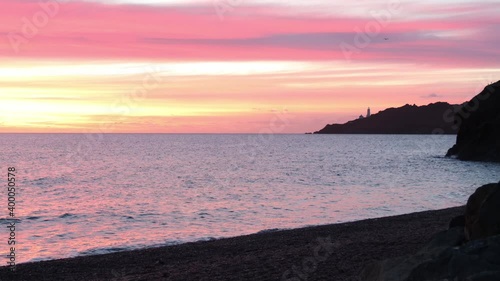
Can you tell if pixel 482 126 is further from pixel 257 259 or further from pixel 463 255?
pixel 463 255

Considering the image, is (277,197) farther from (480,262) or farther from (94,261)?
(480,262)

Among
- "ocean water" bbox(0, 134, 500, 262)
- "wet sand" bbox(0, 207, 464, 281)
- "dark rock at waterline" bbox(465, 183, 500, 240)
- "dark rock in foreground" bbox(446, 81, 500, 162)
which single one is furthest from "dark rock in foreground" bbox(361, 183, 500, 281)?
"dark rock in foreground" bbox(446, 81, 500, 162)

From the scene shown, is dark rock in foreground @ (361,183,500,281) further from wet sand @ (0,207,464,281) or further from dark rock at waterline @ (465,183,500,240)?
wet sand @ (0,207,464,281)

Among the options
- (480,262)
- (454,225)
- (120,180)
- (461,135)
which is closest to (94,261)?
(454,225)

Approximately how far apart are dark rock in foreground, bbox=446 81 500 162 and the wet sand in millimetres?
67042

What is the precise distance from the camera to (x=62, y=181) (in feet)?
225

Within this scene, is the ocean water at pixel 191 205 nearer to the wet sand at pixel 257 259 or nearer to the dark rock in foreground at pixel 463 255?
the wet sand at pixel 257 259

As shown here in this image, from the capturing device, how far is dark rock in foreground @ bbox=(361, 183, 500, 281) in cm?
905

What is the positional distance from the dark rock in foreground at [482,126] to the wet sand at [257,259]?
67.0m

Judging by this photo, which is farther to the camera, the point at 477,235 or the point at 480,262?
the point at 477,235

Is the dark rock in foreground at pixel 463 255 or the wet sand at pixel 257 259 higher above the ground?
the dark rock in foreground at pixel 463 255

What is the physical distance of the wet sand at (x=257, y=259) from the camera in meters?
15.7

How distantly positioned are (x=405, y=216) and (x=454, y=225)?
50.4 ft

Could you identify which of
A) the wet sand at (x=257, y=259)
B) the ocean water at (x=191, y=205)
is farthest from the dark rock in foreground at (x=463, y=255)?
the ocean water at (x=191, y=205)
